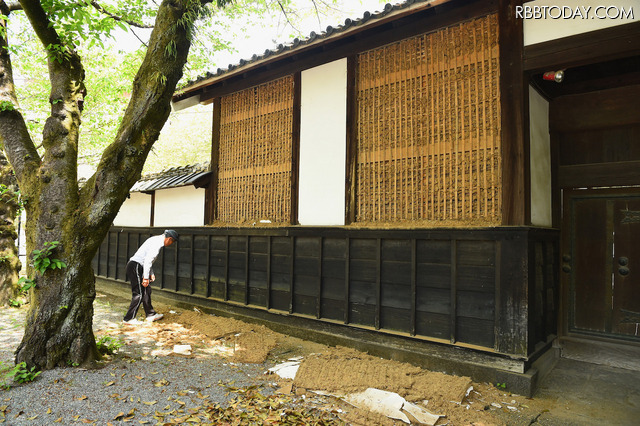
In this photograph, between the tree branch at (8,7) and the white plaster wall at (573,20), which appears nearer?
the white plaster wall at (573,20)

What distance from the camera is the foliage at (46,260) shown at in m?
4.75

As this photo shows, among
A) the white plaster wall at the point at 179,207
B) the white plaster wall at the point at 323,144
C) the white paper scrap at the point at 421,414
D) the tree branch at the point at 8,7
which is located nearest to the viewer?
the white paper scrap at the point at 421,414

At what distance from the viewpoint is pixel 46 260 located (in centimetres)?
478

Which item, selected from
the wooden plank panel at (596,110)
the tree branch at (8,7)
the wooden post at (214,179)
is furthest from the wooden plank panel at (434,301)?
the tree branch at (8,7)

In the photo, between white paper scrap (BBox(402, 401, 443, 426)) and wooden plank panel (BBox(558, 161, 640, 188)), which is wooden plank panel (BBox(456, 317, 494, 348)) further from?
wooden plank panel (BBox(558, 161, 640, 188))

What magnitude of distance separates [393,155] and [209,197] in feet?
16.6

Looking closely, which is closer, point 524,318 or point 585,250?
point 524,318

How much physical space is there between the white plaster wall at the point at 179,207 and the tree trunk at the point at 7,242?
3.26 m

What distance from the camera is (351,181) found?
21.9 feet

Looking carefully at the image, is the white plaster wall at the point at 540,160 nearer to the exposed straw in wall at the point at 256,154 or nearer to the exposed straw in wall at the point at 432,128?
the exposed straw in wall at the point at 432,128

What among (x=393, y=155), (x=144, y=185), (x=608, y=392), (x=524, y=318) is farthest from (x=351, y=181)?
(x=144, y=185)

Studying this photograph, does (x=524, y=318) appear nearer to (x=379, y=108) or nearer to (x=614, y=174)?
(x=614, y=174)

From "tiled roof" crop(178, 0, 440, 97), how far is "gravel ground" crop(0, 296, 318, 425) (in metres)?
5.55

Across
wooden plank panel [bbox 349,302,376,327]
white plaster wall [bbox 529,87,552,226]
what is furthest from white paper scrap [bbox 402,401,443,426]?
white plaster wall [bbox 529,87,552,226]
